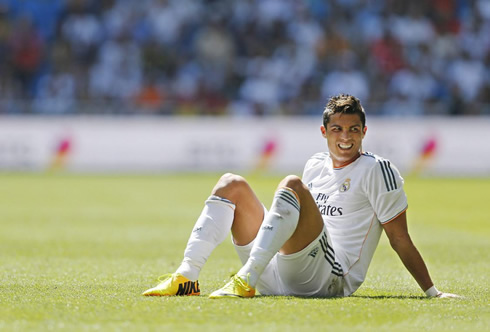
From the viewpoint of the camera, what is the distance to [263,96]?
26438 mm

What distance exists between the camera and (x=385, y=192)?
20.0 feet

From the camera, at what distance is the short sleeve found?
6.09 metres

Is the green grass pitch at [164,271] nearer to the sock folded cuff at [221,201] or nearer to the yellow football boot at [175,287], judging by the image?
the yellow football boot at [175,287]

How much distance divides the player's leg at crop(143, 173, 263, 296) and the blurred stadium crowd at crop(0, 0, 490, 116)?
1874 cm

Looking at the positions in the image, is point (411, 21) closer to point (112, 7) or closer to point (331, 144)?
point (112, 7)

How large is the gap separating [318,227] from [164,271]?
2730mm

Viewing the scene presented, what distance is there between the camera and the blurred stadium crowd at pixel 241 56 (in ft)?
84.0

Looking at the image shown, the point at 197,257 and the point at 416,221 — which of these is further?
the point at 416,221

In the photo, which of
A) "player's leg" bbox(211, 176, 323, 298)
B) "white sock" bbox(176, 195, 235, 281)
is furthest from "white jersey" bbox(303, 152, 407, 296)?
"white sock" bbox(176, 195, 235, 281)

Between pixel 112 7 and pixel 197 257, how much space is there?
23.9 m

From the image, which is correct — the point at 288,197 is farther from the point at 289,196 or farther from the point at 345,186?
the point at 345,186

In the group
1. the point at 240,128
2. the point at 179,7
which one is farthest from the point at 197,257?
the point at 179,7

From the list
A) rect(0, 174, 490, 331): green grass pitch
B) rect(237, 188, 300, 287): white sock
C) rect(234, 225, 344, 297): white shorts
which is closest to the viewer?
rect(0, 174, 490, 331): green grass pitch

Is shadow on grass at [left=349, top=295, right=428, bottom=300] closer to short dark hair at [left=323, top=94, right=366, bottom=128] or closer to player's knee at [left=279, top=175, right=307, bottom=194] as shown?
player's knee at [left=279, top=175, right=307, bottom=194]
